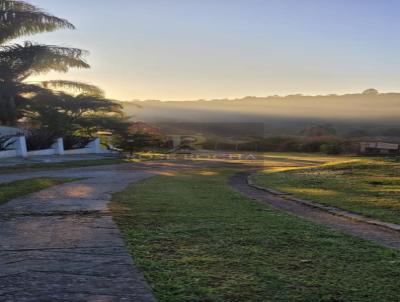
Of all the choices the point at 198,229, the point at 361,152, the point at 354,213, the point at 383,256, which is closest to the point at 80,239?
the point at 198,229

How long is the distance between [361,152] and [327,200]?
27022 mm

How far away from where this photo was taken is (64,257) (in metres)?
4.77

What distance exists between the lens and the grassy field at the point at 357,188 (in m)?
8.84

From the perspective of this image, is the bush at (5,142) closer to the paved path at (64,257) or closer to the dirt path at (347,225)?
the paved path at (64,257)

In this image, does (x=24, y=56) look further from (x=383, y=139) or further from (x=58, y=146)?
(x=383, y=139)

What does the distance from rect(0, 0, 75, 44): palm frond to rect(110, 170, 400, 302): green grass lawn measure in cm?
1612

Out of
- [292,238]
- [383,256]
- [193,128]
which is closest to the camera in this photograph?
[383,256]

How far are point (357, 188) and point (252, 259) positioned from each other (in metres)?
8.50

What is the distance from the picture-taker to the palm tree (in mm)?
21672

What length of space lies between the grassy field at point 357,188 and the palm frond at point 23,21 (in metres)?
12.7

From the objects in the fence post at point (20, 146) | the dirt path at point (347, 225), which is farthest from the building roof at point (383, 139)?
the dirt path at point (347, 225)

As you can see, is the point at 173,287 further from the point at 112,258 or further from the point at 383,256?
the point at 383,256

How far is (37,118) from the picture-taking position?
30953mm

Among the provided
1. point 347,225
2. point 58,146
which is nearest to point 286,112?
point 58,146
